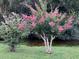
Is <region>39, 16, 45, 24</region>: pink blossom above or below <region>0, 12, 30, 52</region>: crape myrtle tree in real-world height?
above

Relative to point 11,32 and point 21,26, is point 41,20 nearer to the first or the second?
point 21,26

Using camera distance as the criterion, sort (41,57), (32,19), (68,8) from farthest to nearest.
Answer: (68,8) < (32,19) < (41,57)

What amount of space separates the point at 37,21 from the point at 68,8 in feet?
24.3

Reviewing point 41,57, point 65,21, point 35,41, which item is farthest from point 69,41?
point 41,57

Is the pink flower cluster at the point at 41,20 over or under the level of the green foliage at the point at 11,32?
over

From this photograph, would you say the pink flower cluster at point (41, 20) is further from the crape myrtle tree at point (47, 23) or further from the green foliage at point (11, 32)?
the green foliage at point (11, 32)

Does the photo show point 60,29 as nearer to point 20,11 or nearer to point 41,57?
point 41,57

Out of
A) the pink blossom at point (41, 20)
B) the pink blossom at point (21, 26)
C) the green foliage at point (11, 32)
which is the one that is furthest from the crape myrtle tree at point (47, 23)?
the green foliage at point (11, 32)

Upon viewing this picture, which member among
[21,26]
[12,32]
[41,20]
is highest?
[41,20]

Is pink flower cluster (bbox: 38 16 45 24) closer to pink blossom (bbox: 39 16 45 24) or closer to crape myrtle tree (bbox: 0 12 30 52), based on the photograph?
pink blossom (bbox: 39 16 45 24)

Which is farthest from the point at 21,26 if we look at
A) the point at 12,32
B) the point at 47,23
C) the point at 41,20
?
the point at 47,23

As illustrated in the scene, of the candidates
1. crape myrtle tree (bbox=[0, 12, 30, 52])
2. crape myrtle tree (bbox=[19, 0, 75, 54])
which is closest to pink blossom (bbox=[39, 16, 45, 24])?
crape myrtle tree (bbox=[19, 0, 75, 54])

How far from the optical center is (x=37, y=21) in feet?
41.6

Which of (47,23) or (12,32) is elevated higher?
(47,23)
